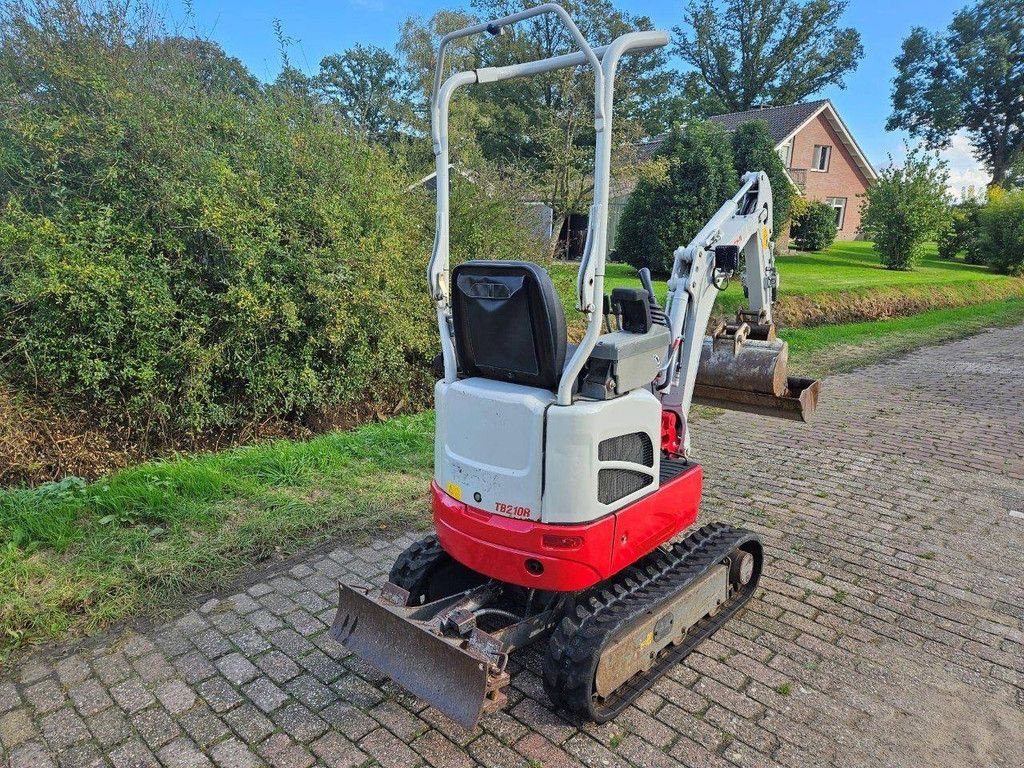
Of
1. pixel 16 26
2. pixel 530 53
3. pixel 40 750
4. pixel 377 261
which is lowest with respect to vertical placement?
pixel 40 750

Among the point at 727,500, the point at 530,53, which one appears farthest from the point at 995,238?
the point at 727,500

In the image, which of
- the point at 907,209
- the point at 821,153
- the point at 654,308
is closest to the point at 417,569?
the point at 654,308

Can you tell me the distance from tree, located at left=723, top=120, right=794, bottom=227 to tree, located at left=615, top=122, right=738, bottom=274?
1503mm

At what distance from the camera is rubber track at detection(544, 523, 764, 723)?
294cm

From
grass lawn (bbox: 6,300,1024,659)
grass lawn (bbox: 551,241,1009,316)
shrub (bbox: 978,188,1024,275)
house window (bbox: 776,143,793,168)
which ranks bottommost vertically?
grass lawn (bbox: 6,300,1024,659)

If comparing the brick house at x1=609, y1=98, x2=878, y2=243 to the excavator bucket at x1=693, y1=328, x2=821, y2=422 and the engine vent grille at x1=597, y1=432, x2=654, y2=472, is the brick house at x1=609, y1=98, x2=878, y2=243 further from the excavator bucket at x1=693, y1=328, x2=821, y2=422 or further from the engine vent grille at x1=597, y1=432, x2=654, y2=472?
the engine vent grille at x1=597, y1=432, x2=654, y2=472

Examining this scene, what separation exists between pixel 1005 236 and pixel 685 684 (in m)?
29.8

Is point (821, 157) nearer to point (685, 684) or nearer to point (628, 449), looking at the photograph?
point (628, 449)

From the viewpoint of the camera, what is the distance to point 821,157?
3419 centimetres

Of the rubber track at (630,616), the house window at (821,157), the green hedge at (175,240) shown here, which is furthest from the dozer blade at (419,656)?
the house window at (821,157)

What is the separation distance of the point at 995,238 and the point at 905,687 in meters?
29.6

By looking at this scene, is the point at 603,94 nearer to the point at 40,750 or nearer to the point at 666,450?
the point at 666,450

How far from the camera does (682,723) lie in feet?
10.2

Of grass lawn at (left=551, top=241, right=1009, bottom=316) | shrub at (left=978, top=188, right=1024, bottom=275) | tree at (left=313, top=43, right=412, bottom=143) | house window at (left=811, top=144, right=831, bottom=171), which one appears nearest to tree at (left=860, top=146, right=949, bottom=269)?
grass lawn at (left=551, top=241, right=1009, bottom=316)
